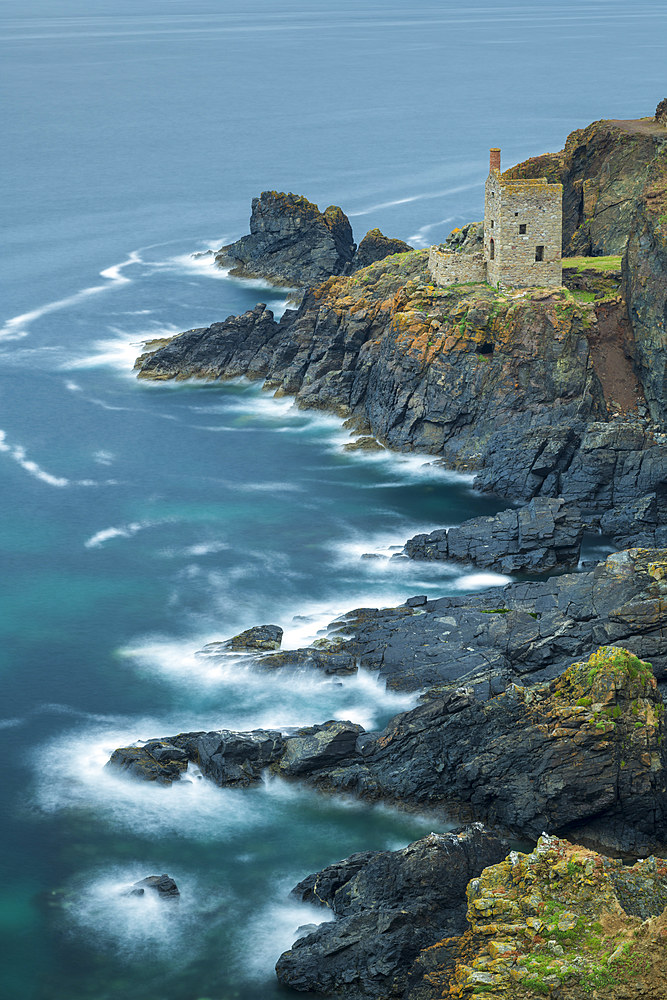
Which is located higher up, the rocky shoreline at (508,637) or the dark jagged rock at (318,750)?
the rocky shoreline at (508,637)

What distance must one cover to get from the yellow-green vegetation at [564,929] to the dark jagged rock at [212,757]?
16510mm

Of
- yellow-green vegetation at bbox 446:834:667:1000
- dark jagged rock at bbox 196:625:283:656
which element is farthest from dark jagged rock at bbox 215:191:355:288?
yellow-green vegetation at bbox 446:834:667:1000

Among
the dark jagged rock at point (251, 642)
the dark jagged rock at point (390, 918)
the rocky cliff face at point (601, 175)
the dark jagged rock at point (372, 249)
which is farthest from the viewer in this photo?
the dark jagged rock at point (372, 249)

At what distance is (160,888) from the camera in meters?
43.1

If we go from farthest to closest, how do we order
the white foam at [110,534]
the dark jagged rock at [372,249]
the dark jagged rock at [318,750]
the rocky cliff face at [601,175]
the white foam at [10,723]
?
the dark jagged rock at [372,249] < the rocky cliff face at [601,175] < the white foam at [110,534] < the white foam at [10,723] < the dark jagged rock at [318,750]

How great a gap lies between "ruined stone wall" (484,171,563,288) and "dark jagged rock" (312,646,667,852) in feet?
157

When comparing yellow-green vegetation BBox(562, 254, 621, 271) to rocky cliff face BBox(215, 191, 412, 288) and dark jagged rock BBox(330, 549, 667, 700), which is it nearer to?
rocky cliff face BBox(215, 191, 412, 288)

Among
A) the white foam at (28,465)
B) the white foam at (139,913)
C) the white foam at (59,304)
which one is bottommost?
the white foam at (139,913)

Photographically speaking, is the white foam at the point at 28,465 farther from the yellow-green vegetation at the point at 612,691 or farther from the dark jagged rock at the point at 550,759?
the yellow-green vegetation at the point at 612,691

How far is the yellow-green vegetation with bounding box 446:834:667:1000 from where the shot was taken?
29.1 m

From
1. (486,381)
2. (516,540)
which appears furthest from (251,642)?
(486,381)

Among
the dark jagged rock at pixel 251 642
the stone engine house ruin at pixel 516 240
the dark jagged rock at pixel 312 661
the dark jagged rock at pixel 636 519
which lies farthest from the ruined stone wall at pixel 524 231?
the dark jagged rock at pixel 312 661

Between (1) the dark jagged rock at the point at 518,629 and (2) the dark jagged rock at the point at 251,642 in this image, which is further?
(2) the dark jagged rock at the point at 251,642

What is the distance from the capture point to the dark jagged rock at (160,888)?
141 feet
